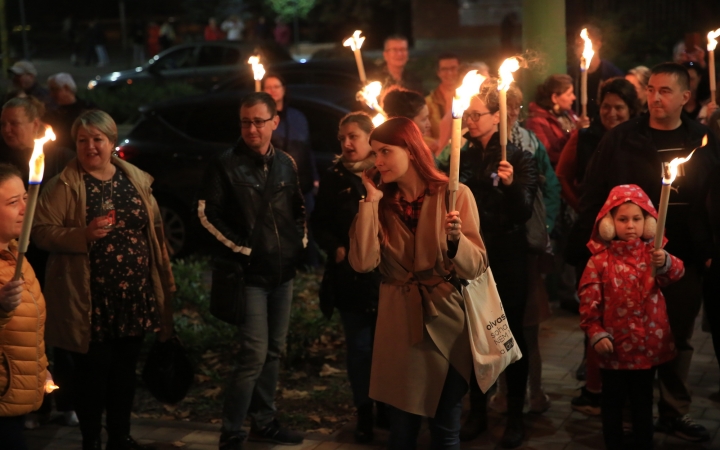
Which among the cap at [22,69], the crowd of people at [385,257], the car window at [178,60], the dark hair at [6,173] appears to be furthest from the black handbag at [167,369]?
the car window at [178,60]

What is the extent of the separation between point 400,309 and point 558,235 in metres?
3.58

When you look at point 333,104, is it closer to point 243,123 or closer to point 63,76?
point 63,76

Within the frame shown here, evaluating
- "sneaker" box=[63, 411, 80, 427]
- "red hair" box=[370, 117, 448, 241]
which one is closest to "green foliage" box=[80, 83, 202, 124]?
"sneaker" box=[63, 411, 80, 427]

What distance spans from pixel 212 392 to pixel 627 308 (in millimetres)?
3155

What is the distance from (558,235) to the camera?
26.0 ft

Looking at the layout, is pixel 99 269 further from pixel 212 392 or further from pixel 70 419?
pixel 212 392


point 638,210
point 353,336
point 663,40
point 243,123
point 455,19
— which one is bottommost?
point 353,336

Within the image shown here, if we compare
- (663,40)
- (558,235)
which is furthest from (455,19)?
(558,235)

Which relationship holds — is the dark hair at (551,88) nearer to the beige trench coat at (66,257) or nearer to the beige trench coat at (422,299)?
the beige trench coat at (422,299)

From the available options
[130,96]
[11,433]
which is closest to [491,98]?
[11,433]

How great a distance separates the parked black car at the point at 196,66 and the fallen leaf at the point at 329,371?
15.3 meters

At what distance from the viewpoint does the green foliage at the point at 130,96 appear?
67.4 ft

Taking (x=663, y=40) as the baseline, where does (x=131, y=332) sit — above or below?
below

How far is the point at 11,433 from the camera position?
4387mm
